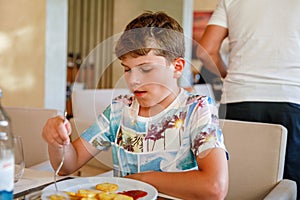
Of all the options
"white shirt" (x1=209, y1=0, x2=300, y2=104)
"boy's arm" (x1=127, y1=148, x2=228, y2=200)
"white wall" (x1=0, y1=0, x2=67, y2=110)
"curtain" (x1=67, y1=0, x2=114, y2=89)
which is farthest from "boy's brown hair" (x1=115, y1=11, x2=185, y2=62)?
"curtain" (x1=67, y1=0, x2=114, y2=89)

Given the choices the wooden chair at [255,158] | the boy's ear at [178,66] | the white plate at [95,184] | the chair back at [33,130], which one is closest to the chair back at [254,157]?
the wooden chair at [255,158]

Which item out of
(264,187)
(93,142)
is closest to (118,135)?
(93,142)

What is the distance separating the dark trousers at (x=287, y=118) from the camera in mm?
1667

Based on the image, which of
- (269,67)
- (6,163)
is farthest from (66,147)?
(269,67)

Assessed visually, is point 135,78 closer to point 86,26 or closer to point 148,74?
point 148,74

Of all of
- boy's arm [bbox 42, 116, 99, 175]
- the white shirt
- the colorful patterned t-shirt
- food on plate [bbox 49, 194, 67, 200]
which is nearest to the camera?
food on plate [bbox 49, 194, 67, 200]

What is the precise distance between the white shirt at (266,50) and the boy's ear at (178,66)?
0.57 meters

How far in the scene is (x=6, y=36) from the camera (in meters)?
3.31

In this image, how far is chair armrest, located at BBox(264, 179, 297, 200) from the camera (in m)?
1.15

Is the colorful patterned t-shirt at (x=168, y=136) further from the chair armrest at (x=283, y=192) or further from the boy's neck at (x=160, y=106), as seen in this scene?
the chair armrest at (x=283, y=192)

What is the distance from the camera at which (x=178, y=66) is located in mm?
1079

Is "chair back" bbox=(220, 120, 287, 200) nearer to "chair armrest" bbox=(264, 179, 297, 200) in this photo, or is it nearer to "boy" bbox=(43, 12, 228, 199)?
"chair armrest" bbox=(264, 179, 297, 200)

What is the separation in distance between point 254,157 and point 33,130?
89 centimetres

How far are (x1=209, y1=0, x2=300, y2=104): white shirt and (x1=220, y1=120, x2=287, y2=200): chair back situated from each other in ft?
0.88
